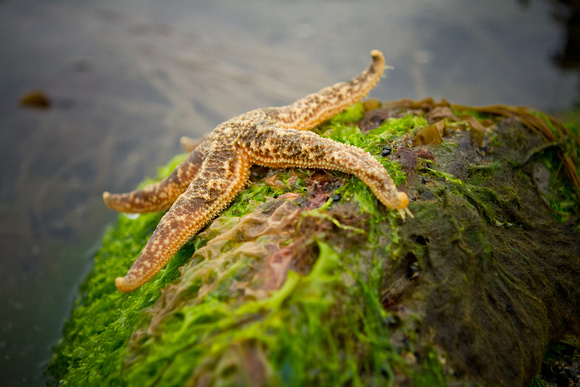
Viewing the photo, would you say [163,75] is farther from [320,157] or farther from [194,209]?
[320,157]

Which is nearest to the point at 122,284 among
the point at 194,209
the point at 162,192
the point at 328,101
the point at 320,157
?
the point at 194,209

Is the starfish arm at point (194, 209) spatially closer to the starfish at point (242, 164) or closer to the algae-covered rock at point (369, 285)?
the starfish at point (242, 164)

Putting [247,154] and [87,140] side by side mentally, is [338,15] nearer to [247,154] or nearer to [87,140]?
[87,140]

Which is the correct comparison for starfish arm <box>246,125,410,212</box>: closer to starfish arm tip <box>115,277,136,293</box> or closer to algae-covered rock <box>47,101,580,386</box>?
algae-covered rock <box>47,101,580,386</box>

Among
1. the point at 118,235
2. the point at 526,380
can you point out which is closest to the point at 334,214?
the point at 526,380

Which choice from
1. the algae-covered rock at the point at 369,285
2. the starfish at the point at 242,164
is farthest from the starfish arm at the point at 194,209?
the algae-covered rock at the point at 369,285

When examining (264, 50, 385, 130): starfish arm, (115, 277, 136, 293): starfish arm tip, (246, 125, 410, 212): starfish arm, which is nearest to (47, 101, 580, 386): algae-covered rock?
(246, 125, 410, 212): starfish arm

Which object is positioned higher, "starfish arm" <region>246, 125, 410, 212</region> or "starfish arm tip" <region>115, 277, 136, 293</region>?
"starfish arm" <region>246, 125, 410, 212</region>
